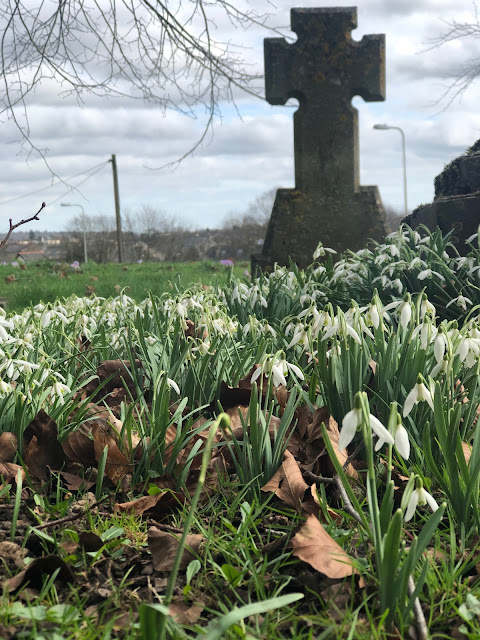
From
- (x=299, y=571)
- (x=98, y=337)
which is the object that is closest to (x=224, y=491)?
(x=299, y=571)

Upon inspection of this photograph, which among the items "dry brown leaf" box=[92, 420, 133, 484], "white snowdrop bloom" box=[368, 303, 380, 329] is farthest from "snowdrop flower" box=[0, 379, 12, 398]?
"white snowdrop bloom" box=[368, 303, 380, 329]

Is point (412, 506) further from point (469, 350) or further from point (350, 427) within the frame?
point (469, 350)

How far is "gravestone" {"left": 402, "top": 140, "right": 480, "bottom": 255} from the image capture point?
5109 mm

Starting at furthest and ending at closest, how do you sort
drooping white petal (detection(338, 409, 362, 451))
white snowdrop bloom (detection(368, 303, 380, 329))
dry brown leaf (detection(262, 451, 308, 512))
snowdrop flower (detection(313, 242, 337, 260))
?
1. snowdrop flower (detection(313, 242, 337, 260))
2. white snowdrop bloom (detection(368, 303, 380, 329))
3. dry brown leaf (detection(262, 451, 308, 512))
4. drooping white petal (detection(338, 409, 362, 451))

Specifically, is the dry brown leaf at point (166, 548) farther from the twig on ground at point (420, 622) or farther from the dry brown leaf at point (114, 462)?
the twig on ground at point (420, 622)

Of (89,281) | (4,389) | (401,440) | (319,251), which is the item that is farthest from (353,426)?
(89,281)

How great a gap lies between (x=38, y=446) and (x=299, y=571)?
982 mm

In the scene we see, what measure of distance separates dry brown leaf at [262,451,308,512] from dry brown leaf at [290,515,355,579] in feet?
0.87

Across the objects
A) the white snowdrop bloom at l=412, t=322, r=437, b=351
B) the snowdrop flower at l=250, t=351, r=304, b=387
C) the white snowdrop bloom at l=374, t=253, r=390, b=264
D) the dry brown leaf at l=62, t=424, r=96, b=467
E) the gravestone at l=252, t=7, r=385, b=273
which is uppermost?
the gravestone at l=252, t=7, r=385, b=273

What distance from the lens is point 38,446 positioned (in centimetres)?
216

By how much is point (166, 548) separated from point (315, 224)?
23.3 feet

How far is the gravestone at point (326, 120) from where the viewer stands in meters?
8.48

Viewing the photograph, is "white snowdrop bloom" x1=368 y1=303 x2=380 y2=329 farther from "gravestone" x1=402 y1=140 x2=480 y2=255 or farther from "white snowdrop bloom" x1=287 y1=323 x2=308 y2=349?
"gravestone" x1=402 y1=140 x2=480 y2=255

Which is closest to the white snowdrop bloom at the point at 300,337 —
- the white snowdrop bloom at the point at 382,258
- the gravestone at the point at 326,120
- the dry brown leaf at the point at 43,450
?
the dry brown leaf at the point at 43,450
